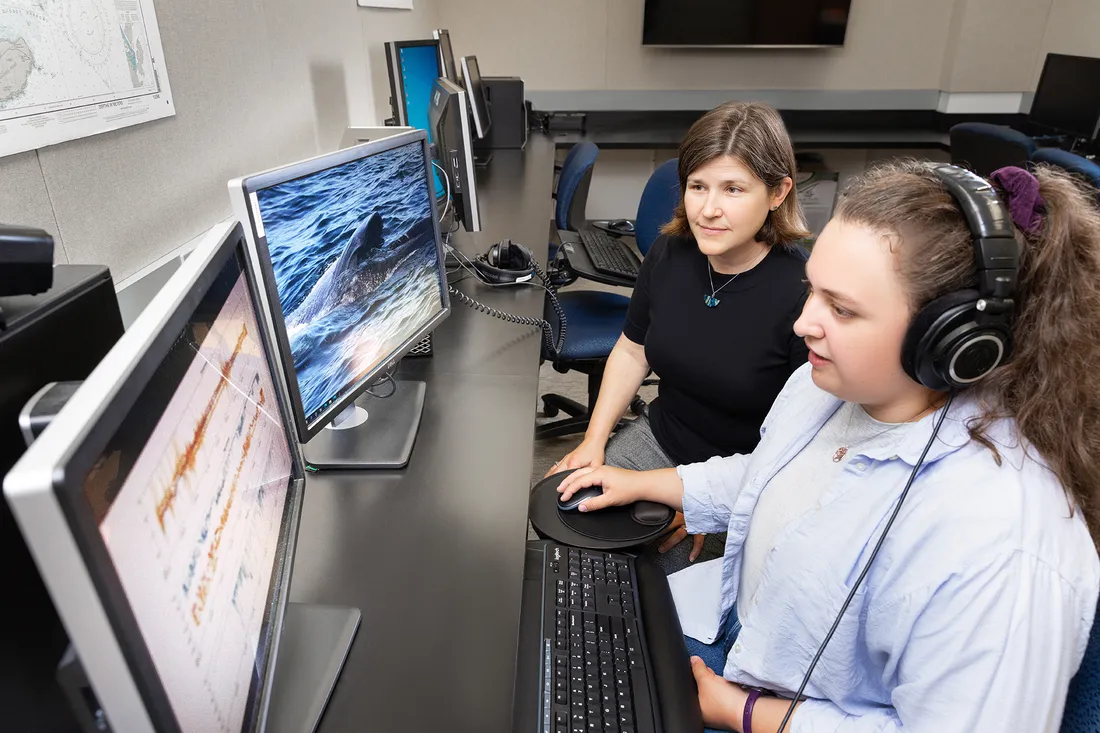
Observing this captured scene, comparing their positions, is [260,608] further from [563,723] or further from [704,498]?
[704,498]

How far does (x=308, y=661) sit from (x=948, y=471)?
0.72 metres

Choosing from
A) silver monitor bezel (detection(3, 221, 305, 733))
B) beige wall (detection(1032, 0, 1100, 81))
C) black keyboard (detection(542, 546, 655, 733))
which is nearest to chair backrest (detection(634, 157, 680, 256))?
black keyboard (detection(542, 546, 655, 733))

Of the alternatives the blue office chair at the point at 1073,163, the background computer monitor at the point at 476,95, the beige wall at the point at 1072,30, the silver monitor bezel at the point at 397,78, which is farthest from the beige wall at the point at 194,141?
the beige wall at the point at 1072,30

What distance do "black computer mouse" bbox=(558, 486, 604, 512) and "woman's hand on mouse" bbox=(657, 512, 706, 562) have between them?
0.73 ft

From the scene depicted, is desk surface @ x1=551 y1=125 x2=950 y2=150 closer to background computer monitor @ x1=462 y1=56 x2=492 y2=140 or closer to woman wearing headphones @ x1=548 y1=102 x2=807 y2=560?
background computer monitor @ x1=462 y1=56 x2=492 y2=140

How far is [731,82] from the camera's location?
14.8 feet

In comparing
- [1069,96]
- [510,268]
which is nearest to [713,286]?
[510,268]

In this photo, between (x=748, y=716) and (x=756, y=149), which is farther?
(x=756, y=149)

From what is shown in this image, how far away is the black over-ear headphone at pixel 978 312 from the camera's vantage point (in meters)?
0.65

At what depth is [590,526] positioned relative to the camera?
1.06 meters

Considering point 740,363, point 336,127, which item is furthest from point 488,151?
point 740,363

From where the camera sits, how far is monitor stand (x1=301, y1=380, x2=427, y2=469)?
1062 mm

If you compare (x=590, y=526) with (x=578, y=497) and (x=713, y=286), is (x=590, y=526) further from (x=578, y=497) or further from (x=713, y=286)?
(x=713, y=286)

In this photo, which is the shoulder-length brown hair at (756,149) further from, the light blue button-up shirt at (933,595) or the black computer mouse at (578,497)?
the black computer mouse at (578,497)
